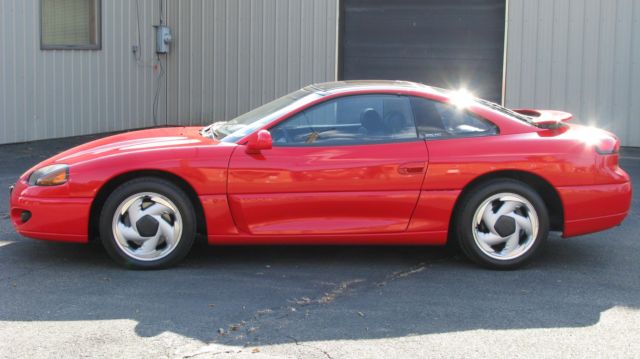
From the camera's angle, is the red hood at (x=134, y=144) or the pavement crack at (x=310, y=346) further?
the red hood at (x=134, y=144)

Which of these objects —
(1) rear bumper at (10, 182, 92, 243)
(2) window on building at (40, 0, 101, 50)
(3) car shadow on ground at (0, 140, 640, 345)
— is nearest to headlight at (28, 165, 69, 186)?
(1) rear bumper at (10, 182, 92, 243)

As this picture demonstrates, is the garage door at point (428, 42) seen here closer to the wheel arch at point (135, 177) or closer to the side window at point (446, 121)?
the side window at point (446, 121)

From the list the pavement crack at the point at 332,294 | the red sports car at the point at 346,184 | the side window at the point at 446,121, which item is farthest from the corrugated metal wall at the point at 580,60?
the pavement crack at the point at 332,294

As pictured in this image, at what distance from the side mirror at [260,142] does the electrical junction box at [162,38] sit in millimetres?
9914

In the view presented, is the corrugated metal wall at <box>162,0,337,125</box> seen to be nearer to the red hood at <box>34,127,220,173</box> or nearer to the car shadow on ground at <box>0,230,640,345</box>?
the red hood at <box>34,127,220,173</box>

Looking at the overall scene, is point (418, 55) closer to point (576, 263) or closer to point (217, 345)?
point (576, 263)

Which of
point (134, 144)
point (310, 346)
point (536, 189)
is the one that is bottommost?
point (310, 346)

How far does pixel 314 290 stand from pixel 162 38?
10694mm

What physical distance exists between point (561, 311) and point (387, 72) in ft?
31.1

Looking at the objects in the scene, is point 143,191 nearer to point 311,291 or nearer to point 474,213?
point 311,291

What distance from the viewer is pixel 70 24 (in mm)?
14422

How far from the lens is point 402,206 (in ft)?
22.2

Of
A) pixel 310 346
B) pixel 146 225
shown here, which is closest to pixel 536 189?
pixel 310 346

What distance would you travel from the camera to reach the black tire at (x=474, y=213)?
6.79m
